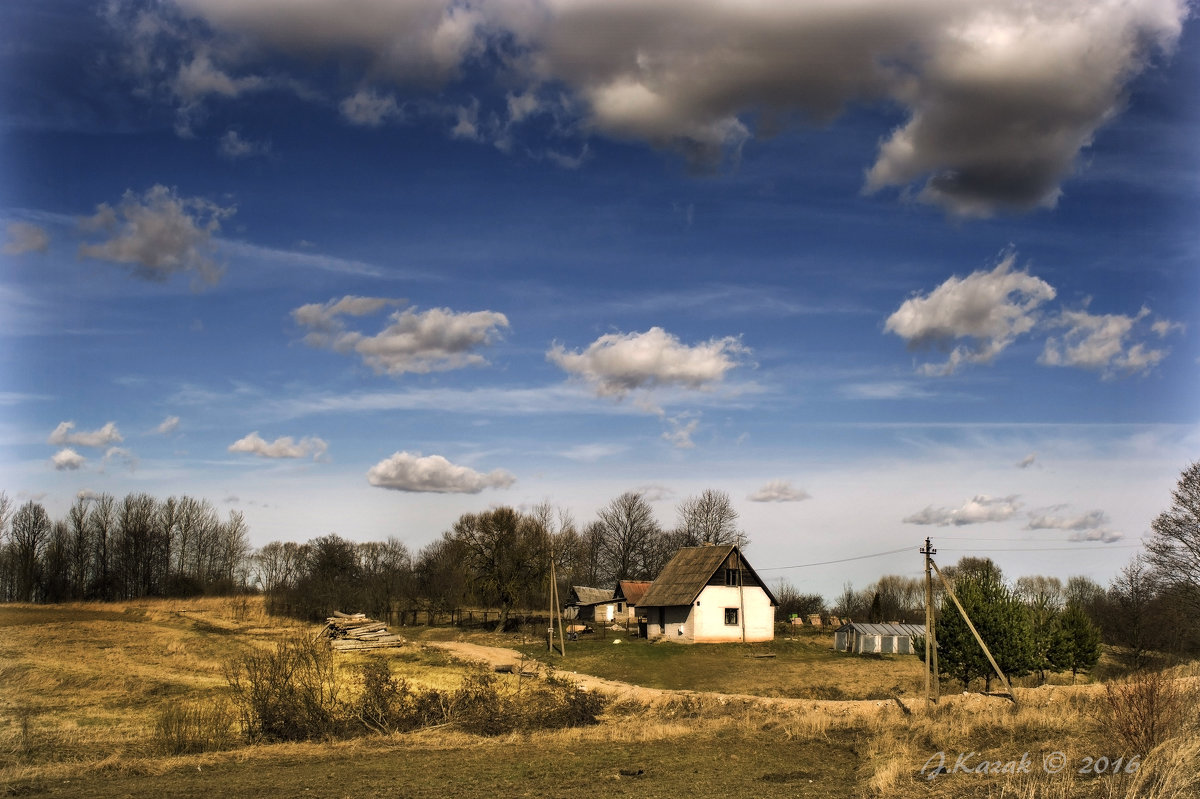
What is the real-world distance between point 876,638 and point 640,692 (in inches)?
932

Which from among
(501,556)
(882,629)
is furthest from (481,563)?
(882,629)

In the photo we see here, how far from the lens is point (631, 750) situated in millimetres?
18469

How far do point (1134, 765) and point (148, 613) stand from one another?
69267 mm

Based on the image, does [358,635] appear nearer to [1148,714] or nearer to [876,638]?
[876,638]

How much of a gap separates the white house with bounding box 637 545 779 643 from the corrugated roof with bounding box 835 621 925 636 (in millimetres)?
5666

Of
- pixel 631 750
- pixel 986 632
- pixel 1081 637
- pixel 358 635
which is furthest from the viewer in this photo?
pixel 358 635

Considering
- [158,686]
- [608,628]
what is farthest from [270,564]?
[158,686]

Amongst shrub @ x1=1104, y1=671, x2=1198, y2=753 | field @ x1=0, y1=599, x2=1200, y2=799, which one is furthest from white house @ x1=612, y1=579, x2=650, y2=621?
shrub @ x1=1104, y1=671, x2=1198, y2=753

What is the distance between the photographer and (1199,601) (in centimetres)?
4138

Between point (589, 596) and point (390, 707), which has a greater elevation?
point (390, 707)

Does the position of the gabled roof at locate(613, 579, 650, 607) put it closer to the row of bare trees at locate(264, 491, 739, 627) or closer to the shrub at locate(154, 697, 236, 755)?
the row of bare trees at locate(264, 491, 739, 627)

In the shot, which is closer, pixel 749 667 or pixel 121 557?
pixel 749 667

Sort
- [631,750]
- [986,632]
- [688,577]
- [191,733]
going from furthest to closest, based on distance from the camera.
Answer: [688,577] < [986,632] < [631,750] < [191,733]

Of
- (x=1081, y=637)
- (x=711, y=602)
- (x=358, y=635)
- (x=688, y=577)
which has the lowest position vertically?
(x=358, y=635)
